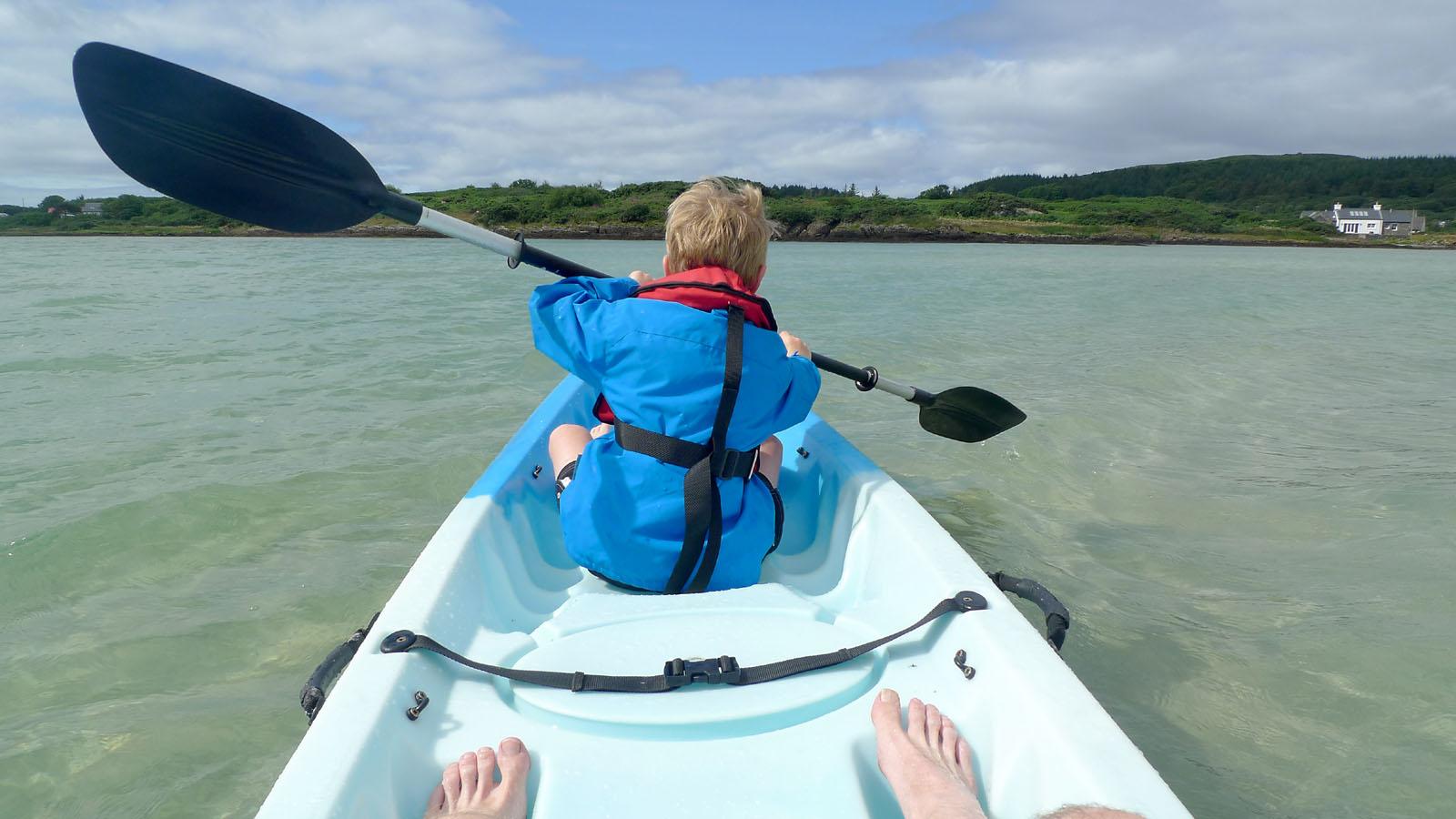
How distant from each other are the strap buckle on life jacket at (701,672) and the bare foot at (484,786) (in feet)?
1.08

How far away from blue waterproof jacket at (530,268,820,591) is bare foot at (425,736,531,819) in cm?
79

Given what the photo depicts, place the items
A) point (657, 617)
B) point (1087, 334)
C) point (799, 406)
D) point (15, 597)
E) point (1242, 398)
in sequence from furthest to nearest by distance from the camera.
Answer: point (1087, 334) → point (1242, 398) → point (15, 597) → point (799, 406) → point (657, 617)

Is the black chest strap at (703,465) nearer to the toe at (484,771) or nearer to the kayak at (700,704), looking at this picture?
the kayak at (700,704)

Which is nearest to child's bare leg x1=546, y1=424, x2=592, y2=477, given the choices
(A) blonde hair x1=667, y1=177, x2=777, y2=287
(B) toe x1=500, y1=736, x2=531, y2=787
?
(A) blonde hair x1=667, y1=177, x2=777, y2=287

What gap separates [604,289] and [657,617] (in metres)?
0.96

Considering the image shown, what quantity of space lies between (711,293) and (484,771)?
132 centimetres

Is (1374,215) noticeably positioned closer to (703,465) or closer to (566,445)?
(566,445)

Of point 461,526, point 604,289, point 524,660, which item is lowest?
point 524,660

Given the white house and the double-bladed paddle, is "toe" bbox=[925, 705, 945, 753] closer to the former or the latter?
the double-bladed paddle

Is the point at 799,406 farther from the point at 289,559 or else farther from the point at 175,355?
the point at 175,355

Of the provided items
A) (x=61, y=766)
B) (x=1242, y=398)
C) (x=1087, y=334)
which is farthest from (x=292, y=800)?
(x=1087, y=334)

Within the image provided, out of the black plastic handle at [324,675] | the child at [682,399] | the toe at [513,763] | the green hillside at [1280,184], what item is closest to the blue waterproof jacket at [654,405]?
the child at [682,399]

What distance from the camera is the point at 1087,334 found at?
12039mm

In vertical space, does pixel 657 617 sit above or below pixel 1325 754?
above
